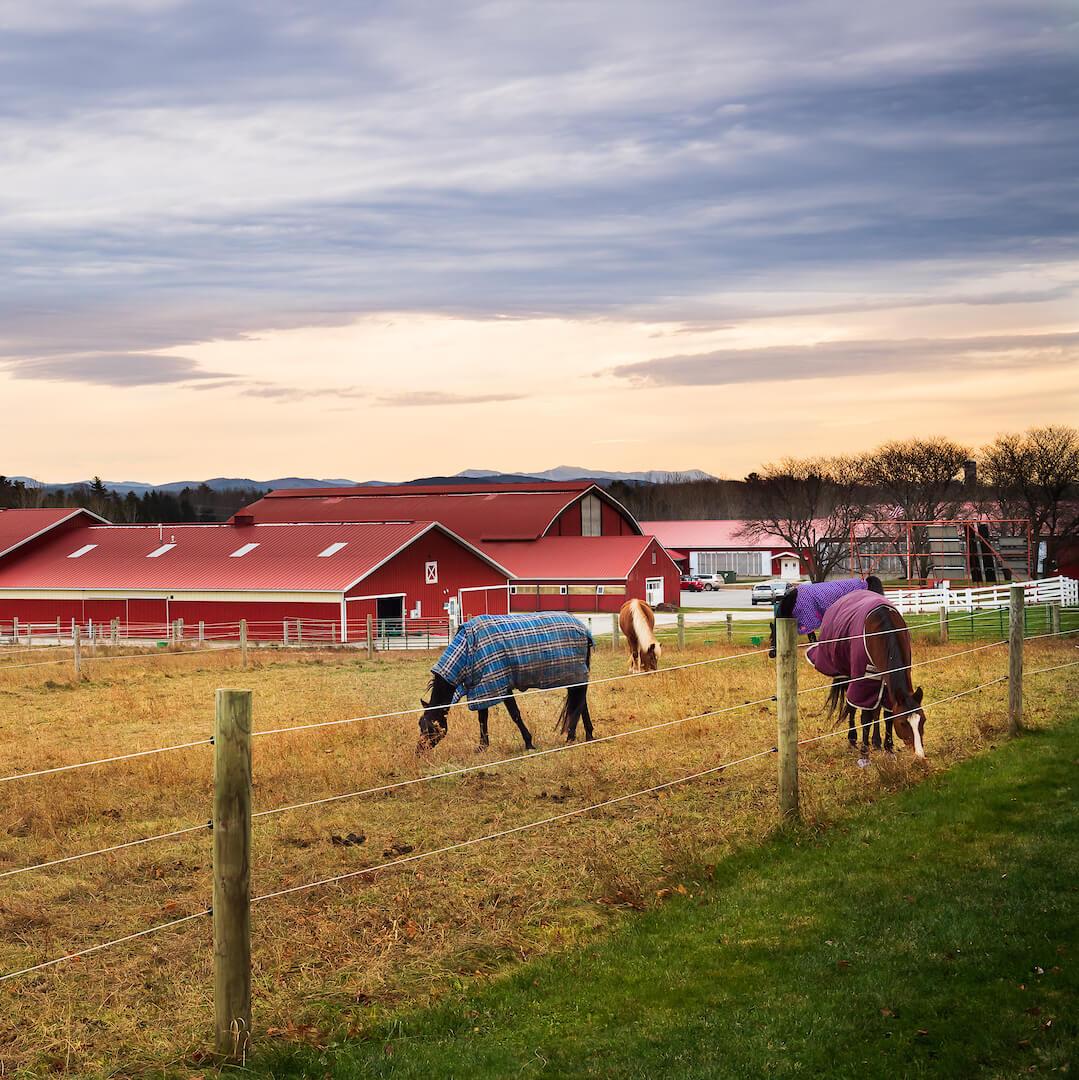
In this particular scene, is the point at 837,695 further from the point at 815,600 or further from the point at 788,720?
the point at 788,720

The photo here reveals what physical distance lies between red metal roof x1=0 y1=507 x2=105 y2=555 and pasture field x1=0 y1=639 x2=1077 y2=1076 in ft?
126

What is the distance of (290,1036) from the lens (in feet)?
19.0

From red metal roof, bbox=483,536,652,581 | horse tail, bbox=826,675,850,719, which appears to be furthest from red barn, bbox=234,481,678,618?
horse tail, bbox=826,675,850,719

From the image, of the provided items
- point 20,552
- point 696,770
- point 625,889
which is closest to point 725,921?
point 625,889

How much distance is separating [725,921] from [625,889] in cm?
83

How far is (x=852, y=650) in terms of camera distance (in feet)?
42.0

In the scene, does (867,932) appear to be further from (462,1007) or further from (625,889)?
(462,1007)

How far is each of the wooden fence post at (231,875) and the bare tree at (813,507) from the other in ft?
233

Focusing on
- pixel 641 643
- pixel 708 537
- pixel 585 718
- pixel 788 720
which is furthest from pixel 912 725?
pixel 708 537

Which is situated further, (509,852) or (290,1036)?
(509,852)

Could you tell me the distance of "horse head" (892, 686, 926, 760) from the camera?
11.9 metres

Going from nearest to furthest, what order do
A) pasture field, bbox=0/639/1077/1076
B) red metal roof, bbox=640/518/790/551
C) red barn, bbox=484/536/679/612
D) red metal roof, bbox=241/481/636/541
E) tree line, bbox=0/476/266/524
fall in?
1. pasture field, bbox=0/639/1077/1076
2. red barn, bbox=484/536/679/612
3. red metal roof, bbox=241/481/636/541
4. red metal roof, bbox=640/518/790/551
5. tree line, bbox=0/476/266/524

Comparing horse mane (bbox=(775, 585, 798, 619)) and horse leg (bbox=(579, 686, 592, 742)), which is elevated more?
horse mane (bbox=(775, 585, 798, 619))

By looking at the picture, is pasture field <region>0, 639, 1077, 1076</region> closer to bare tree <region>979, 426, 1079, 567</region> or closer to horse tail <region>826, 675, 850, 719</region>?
horse tail <region>826, 675, 850, 719</region>
